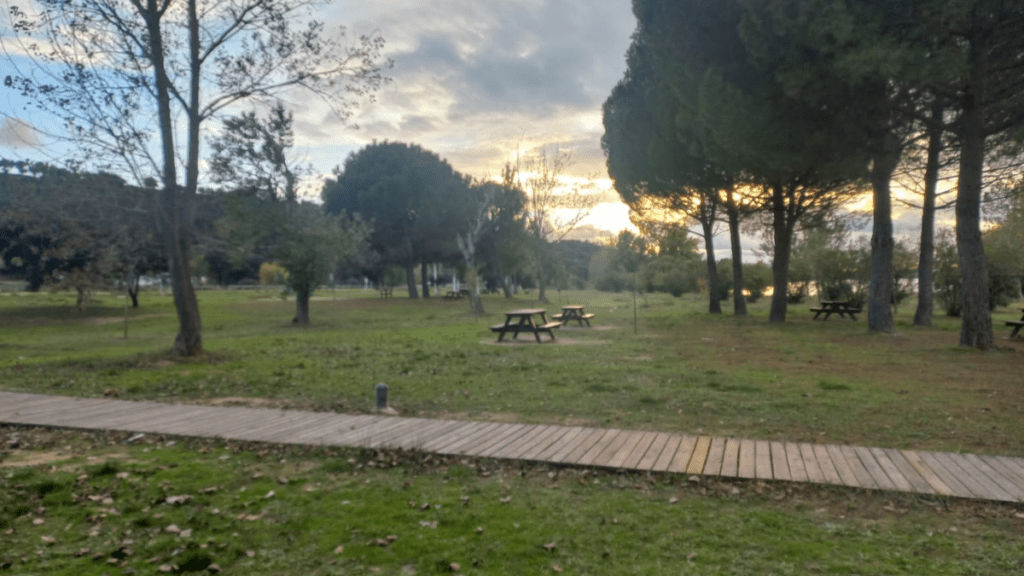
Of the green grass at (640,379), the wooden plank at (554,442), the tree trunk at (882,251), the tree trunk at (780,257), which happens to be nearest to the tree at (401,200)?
the tree trunk at (780,257)

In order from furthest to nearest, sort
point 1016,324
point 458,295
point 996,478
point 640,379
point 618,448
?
point 458,295, point 1016,324, point 640,379, point 618,448, point 996,478

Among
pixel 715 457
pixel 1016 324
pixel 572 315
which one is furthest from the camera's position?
pixel 572 315

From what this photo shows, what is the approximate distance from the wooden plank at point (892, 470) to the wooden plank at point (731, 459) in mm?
1050

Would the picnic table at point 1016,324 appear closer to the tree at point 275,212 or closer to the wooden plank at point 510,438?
the wooden plank at point 510,438

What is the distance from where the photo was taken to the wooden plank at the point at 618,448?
204 inches

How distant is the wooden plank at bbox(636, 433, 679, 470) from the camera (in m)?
5.07

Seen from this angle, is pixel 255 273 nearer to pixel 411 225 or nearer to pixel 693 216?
pixel 411 225

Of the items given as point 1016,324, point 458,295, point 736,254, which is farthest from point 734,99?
point 458,295

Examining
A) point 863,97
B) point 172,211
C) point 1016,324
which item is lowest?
point 1016,324

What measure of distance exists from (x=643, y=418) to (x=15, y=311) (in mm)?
34669

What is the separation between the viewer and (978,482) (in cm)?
463

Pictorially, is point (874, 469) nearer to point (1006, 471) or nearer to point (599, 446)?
point (1006, 471)

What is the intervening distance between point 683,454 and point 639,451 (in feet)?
1.17

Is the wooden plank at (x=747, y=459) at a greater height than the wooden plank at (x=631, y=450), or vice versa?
the wooden plank at (x=747, y=459)
